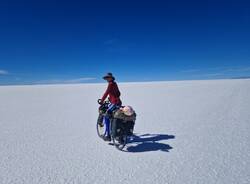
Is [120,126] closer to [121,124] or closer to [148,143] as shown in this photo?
[121,124]

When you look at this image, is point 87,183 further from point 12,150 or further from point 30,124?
point 30,124

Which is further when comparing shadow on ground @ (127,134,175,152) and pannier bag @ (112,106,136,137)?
shadow on ground @ (127,134,175,152)

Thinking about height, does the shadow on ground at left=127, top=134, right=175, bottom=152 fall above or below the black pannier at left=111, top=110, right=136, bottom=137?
below

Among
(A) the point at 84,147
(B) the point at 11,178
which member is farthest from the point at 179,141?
(B) the point at 11,178

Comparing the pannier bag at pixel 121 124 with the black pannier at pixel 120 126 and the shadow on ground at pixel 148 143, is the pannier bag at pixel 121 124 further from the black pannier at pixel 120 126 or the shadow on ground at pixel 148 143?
the shadow on ground at pixel 148 143

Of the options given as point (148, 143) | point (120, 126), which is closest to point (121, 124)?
point (120, 126)

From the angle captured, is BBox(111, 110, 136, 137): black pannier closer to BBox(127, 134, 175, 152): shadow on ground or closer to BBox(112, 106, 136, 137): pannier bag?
→ BBox(112, 106, 136, 137): pannier bag

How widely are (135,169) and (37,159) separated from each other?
211cm

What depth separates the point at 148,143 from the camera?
5000 mm

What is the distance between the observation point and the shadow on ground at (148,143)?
4.56m

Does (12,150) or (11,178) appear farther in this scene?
(12,150)

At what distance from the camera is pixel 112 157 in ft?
13.3

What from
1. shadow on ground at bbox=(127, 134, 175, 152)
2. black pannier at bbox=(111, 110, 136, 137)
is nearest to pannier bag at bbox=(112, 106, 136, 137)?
black pannier at bbox=(111, 110, 136, 137)

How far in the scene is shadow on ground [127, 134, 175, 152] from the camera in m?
4.56
